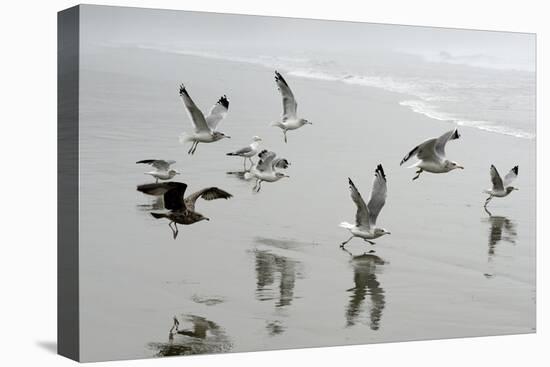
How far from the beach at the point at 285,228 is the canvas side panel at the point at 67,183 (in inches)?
4.5

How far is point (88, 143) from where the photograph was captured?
10656 millimetres

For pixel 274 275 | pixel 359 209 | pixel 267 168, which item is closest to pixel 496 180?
pixel 359 209

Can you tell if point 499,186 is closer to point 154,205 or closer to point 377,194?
point 377,194

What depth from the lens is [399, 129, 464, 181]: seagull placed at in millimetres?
12141

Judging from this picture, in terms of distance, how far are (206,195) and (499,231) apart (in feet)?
9.72

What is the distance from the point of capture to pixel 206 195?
11156mm

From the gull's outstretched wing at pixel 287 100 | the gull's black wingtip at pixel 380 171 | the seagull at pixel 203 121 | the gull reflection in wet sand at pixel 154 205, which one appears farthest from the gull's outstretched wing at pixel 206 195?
the gull's black wingtip at pixel 380 171

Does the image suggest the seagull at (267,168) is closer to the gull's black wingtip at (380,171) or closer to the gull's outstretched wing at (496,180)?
the gull's black wingtip at (380,171)

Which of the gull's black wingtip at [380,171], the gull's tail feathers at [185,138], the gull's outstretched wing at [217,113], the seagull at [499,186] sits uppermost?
the gull's outstretched wing at [217,113]

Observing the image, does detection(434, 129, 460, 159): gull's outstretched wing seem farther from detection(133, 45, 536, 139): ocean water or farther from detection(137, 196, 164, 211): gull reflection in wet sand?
detection(137, 196, 164, 211): gull reflection in wet sand

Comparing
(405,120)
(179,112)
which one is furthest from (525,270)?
(179,112)

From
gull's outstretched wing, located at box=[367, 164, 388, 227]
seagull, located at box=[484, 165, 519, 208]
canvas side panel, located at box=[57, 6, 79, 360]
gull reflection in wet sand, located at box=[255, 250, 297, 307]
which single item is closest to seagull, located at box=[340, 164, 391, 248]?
gull's outstretched wing, located at box=[367, 164, 388, 227]

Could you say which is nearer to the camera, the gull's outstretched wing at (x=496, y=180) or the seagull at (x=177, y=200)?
the seagull at (x=177, y=200)

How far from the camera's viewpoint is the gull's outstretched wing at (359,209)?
38.7ft
